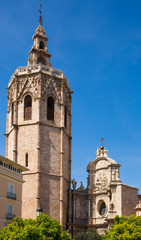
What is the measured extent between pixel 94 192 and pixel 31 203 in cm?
849

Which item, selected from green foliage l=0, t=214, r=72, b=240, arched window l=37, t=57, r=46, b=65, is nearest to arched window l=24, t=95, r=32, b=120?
arched window l=37, t=57, r=46, b=65

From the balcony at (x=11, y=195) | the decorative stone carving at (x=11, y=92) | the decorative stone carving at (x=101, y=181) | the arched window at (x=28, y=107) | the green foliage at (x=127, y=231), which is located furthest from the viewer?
the decorative stone carving at (x=11, y=92)

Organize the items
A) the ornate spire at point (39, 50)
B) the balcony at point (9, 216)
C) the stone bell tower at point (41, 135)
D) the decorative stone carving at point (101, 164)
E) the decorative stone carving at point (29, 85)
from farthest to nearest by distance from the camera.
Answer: the ornate spire at point (39, 50)
the decorative stone carving at point (101, 164)
the decorative stone carving at point (29, 85)
the stone bell tower at point (41, 135)
the balcony at point (9, 216)

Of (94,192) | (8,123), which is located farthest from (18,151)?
(94,192)

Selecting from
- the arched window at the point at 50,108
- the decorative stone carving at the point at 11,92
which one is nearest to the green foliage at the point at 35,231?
the arched window at the point at 50,108

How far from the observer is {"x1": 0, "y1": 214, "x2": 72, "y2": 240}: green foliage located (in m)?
30.7

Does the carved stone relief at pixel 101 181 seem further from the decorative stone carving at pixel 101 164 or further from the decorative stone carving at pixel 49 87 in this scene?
the decorative stone carving at pixel 49 87

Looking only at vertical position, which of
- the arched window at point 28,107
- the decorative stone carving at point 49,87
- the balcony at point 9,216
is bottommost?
the balcony at point 9,216

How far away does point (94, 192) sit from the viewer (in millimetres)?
51656

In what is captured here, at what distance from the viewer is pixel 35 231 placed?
31000 millimetres

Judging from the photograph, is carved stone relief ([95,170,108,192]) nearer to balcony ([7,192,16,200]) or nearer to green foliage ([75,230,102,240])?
green foliage ([75,230,102,240])

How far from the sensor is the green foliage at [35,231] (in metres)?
30.7

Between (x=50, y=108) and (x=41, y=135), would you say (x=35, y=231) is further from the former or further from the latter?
(x=50, y=108)

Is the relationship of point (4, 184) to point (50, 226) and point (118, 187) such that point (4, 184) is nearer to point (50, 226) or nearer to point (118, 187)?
point (50, 226)
